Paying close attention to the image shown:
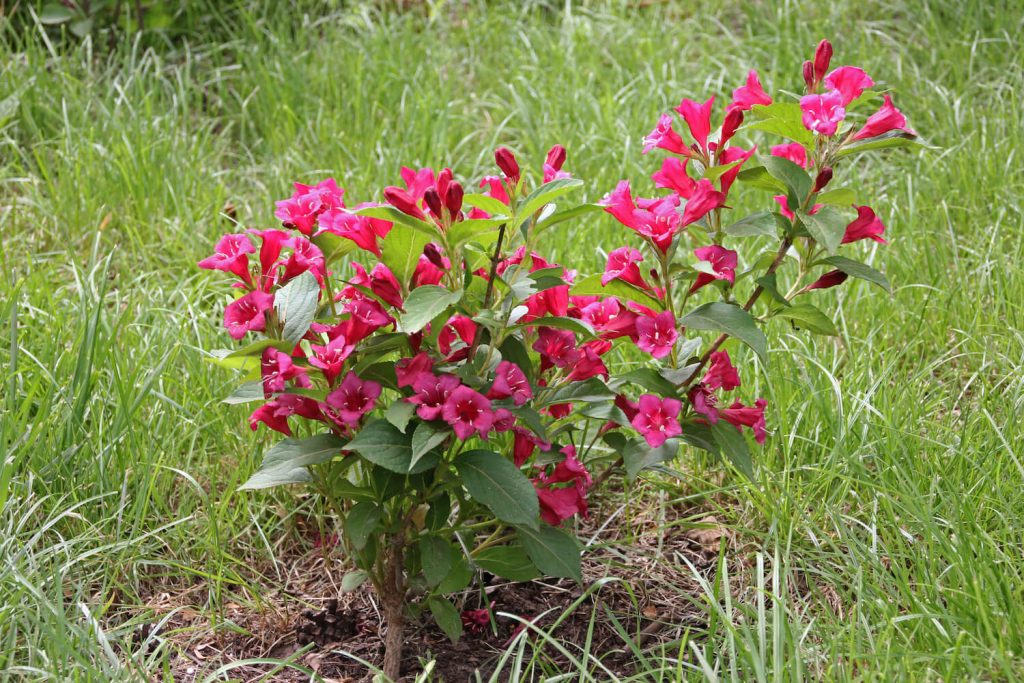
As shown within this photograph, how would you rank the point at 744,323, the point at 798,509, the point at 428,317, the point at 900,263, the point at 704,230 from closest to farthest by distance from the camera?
the point at 428,317, the point at 744,323, the point at 704,230, the point at 798,509, the point at 900,263

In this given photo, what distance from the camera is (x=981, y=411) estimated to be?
2057mm

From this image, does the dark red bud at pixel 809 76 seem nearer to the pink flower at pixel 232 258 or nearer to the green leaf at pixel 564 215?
the green leaf at pixel 564 215

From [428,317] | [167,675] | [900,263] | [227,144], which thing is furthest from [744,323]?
[227,144]

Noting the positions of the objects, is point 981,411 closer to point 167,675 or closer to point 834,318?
point 834,318

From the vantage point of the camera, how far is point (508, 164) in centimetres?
151

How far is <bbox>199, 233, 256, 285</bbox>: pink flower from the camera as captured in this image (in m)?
1.52

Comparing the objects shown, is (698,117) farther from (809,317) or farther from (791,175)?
(809,317)

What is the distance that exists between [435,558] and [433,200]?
22.8 inches

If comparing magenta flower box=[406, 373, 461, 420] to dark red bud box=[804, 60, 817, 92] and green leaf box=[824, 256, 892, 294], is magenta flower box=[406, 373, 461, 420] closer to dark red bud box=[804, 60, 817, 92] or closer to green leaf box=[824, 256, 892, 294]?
green leaf box=[824, 256, 892, 294]

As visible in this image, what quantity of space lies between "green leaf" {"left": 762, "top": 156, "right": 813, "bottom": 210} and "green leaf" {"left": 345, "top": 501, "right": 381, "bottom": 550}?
0.78 metres

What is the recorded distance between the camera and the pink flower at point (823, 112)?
4.76 ft

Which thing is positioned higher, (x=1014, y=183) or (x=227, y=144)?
(x=1014, y=183)

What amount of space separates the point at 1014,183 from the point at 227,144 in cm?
250

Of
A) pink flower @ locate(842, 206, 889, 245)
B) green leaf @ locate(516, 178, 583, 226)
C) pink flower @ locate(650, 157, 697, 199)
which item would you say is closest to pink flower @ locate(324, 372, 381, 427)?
green leaf @ locate(516, 178, 583, 226)
